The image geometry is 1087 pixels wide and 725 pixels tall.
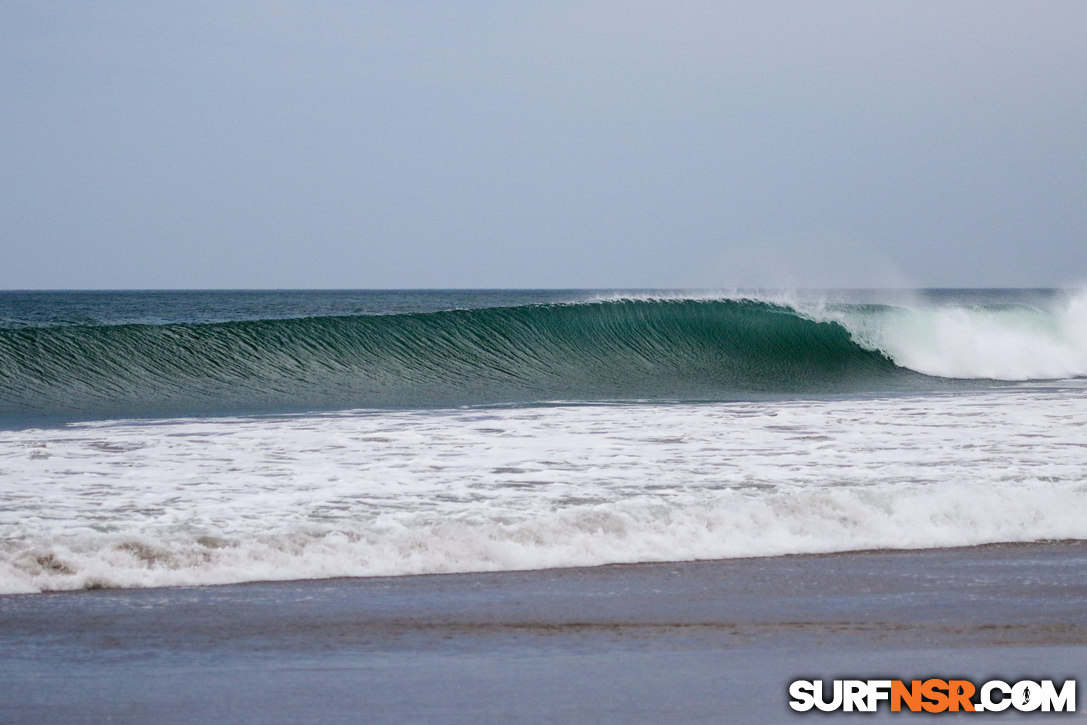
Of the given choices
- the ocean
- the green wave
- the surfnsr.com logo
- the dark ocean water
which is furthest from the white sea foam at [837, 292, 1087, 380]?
A: the surfnsr.com logo

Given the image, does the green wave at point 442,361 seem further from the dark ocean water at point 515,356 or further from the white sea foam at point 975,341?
the white sea foam at point 975,341

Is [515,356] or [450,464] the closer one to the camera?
[450,464]

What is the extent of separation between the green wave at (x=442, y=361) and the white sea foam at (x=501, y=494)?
3878 millimetres

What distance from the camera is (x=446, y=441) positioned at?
738cm

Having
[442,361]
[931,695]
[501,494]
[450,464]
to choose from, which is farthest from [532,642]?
[442,361]

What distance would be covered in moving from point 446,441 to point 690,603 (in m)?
3.71

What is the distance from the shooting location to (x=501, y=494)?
217 inches

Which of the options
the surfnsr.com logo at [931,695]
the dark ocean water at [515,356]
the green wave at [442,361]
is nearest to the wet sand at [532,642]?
the surfnsr.com logo at [931,695]

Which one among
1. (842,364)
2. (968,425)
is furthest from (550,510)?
(842,364)

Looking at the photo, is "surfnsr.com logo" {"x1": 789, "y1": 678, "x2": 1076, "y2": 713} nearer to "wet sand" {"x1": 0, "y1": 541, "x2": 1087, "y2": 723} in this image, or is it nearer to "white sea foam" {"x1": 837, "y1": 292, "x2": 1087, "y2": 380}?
"wet sand" {"x1": 0, "y1": 541, "x2": 1087, "y2": 723}

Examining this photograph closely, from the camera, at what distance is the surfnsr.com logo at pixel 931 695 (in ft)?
9.35

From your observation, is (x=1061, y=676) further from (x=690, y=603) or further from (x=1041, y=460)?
(x=1041, y=460)

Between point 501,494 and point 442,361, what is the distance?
9965mm

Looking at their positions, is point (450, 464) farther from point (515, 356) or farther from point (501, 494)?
point (515, 356)
